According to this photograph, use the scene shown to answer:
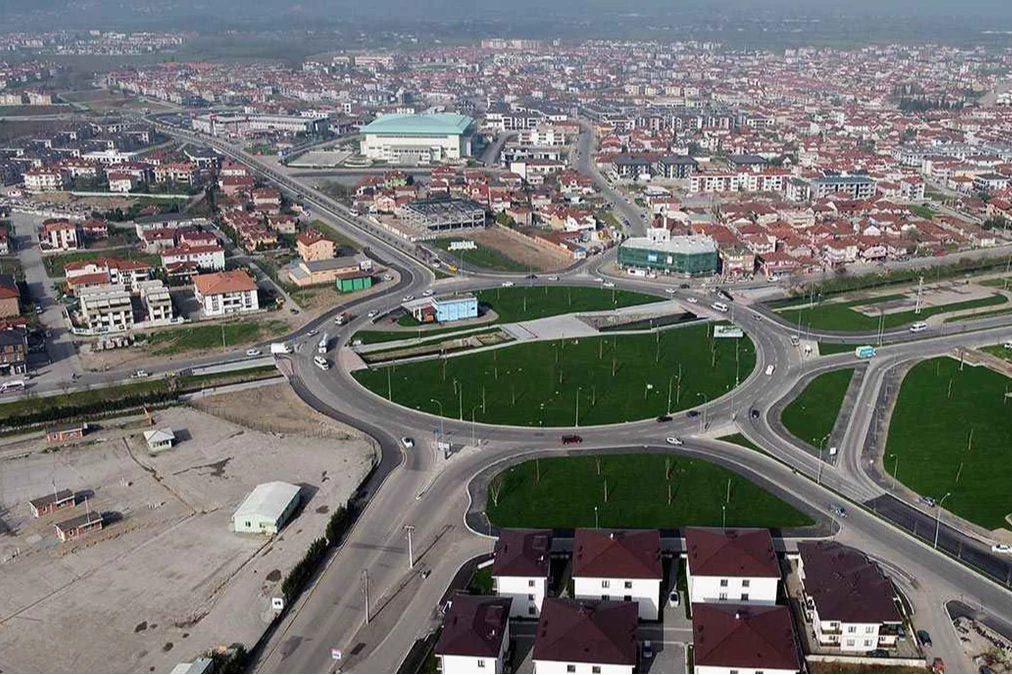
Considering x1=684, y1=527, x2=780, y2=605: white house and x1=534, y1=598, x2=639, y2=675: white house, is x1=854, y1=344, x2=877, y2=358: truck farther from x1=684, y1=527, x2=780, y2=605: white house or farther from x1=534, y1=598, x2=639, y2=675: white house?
x1=534, y1=598, x2=639, y2=675: white house

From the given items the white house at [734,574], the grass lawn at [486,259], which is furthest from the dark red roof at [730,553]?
the grass lawn at [486,259]

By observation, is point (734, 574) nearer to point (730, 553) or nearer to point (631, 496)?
point (730, 553)

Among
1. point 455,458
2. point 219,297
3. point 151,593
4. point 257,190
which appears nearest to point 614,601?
point 455,458

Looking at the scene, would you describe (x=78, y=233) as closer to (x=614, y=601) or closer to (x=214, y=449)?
(x=214, y=449)

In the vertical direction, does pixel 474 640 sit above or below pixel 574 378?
above

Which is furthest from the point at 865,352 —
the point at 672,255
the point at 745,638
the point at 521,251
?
the point at 521,251
